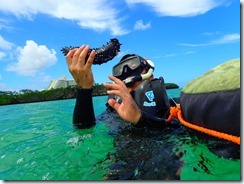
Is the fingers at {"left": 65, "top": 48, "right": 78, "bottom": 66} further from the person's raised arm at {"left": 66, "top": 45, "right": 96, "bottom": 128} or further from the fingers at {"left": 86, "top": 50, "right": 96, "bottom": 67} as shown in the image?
the fingers at {"left": 86, "top": 50, "right": 96, "bottom": 67}

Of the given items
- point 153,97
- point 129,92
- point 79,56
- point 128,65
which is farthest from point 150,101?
point 79,56

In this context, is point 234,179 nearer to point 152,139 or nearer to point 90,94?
point 152,139

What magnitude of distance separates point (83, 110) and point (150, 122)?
741 mm

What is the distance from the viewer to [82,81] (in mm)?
2572

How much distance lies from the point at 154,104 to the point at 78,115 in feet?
2.44

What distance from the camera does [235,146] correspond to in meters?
1.62

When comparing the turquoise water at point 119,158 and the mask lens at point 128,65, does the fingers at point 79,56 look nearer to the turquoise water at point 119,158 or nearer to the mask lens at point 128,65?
the mask lens at point 128,65

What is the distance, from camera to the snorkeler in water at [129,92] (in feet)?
7.07

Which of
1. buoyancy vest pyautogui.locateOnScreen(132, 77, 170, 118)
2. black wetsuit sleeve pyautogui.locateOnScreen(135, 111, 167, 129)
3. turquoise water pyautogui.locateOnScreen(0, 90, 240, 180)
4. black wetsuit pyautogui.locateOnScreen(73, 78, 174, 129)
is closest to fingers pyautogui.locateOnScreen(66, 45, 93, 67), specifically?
black wetsuit pyautogui.locateOnScreen(73, 78, 174, 129)

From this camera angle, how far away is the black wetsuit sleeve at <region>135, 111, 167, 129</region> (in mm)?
2236

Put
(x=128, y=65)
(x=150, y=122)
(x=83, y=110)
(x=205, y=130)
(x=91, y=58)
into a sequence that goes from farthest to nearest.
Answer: (x=128, y=65) < (x=83, y=110) < (x=91, y=58) < (x=150, y=122) < (x=205, y=130)

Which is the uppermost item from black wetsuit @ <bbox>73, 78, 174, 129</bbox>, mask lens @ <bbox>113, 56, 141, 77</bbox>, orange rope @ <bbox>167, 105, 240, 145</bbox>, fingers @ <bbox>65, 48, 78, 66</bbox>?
fingers @ <bbox>65, 48, 78, 66</bbox>

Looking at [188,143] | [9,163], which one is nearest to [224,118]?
[188,143]

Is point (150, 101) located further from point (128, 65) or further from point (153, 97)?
point (128, 65)
